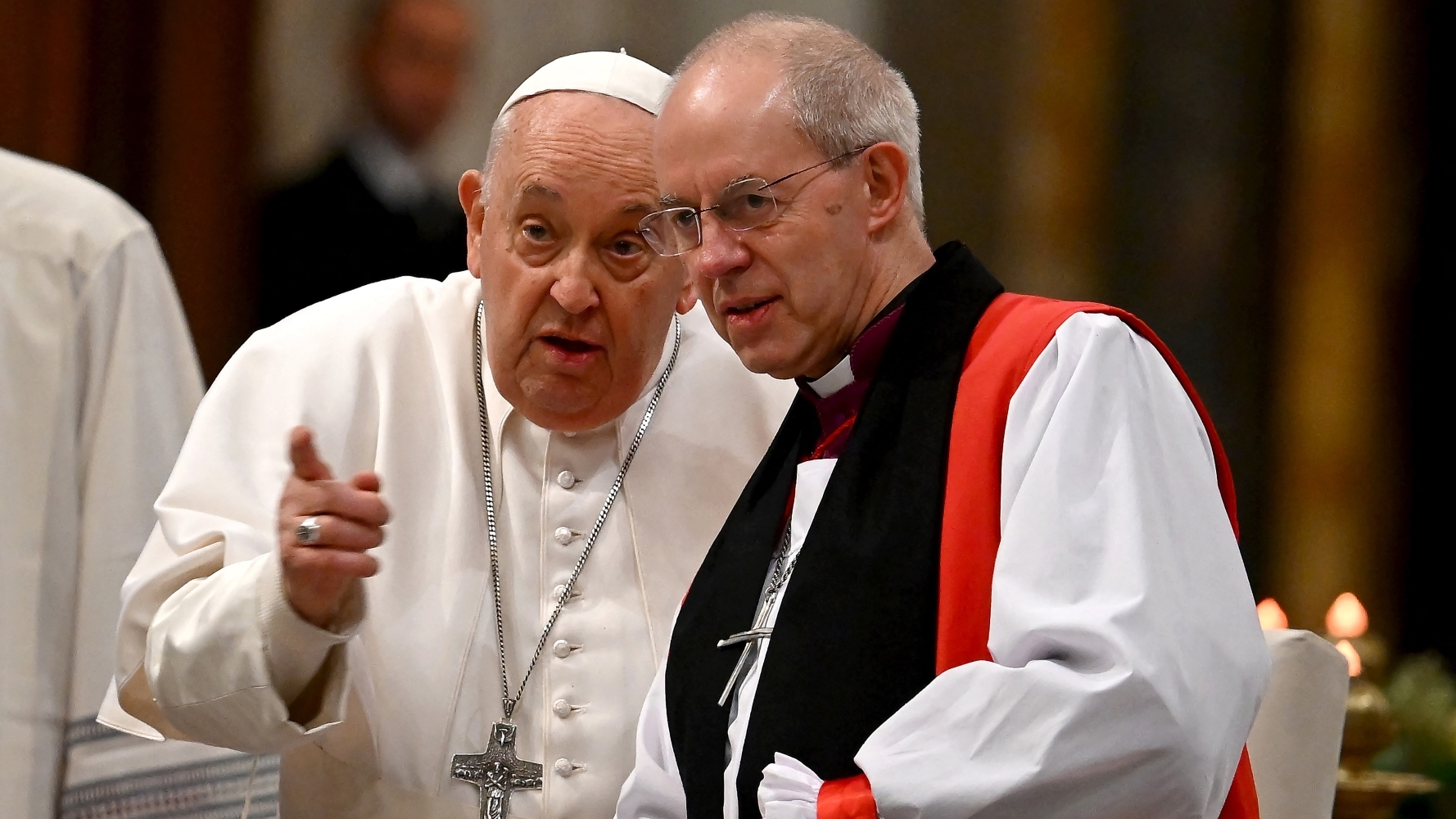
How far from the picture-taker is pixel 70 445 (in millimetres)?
3031

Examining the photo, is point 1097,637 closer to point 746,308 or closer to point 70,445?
point 746,308

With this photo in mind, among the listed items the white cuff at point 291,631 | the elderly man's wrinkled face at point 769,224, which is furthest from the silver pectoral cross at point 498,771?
the elderly man's wrinkled face at point 769,224

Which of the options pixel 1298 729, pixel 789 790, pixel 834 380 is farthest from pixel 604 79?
pixel 1298 729

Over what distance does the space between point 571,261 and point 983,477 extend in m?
1.02

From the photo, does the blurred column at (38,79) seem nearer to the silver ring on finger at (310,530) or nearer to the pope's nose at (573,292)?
the pope's nose at (573,292)

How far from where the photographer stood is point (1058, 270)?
5.27m

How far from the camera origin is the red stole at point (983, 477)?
80.0 inches

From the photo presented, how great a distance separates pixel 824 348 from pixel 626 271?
0.61 meters

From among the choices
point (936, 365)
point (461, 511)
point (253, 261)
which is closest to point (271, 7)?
point (253, 261)

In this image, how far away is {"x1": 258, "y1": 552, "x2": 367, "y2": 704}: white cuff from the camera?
244cm

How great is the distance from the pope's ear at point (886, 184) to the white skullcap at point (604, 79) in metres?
0.73

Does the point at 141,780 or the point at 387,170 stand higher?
the point at 387,170

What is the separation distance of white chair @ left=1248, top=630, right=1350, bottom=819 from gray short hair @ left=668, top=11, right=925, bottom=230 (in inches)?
38.8

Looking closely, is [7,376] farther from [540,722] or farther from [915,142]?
[915,142]
